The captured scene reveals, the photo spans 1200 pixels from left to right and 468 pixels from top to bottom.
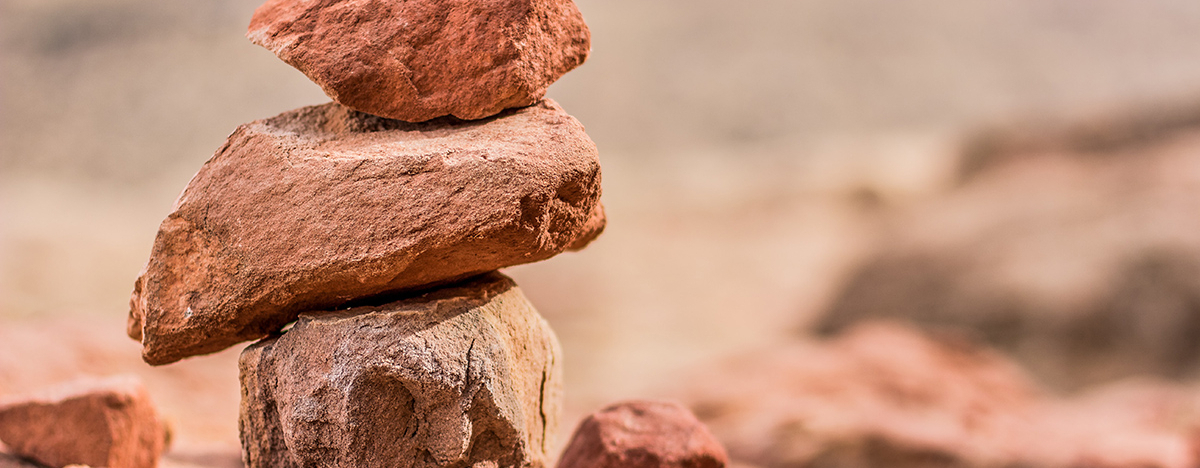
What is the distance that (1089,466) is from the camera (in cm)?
542

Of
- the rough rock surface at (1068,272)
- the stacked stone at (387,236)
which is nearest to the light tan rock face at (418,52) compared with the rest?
the stacked stone at (387,236)

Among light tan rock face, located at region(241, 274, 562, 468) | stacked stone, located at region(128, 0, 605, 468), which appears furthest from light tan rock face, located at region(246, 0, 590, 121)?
light tan rock face, located at region(241, 274, 562, 468)

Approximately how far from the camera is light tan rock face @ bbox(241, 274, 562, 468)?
2.48 meters

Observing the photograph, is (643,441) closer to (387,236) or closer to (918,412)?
(387,236)

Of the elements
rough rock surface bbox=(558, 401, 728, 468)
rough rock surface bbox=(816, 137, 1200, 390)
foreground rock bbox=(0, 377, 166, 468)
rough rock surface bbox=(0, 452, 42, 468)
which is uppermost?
rough rock surface bbox=(816, 137, 1200, 390)

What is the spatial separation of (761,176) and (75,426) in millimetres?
18485

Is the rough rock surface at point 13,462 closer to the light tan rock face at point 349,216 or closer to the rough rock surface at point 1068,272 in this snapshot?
the light tan rock face at point 349,216

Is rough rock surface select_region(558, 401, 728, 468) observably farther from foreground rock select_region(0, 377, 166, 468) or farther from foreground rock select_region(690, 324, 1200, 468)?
foreground rock select_region(690, 324, 1200, 468)

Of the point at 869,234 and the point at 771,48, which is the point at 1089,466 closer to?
the point at 869,234

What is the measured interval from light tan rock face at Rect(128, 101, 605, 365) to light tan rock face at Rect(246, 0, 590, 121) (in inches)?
4.0

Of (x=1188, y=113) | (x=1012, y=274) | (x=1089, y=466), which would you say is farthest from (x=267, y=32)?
(x=1188, y=113)

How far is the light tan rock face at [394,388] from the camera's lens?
2.48 meters

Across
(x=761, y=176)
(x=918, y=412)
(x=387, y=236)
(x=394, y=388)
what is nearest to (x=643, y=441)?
(x=394, y=388)

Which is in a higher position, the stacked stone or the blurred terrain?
the blurred terrain
